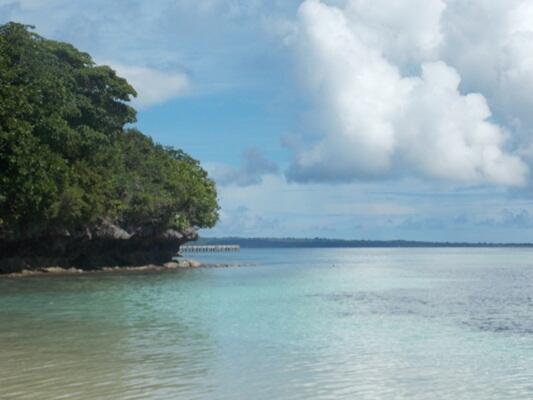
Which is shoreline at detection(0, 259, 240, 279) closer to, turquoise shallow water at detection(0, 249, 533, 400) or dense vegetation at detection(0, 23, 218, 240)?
dense vegetation at detection(0, 23, 218, 240)

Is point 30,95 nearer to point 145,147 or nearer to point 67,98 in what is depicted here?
point 67,98

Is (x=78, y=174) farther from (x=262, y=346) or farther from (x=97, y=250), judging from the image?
(x=262, y=346)

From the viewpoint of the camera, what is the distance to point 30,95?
38.1m

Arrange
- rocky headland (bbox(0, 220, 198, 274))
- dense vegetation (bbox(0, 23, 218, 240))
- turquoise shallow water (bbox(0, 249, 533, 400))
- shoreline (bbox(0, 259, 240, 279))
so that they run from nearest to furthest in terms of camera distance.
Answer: turquoise shallow water (bbox(0, 249, 533, 400)) → dense vegetation (bbox(0, 23, 218, 240)) → shoreline (bbox(0, 259, 240, 279)) → rocky headland (bbox(0, 220, 198, 274))

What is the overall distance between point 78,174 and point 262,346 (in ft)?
102

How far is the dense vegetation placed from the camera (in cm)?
3600

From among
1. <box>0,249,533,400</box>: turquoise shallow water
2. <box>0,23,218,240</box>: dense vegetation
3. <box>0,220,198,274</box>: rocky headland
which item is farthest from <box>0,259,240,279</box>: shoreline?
<box>0,249,533,400</box>: turquoise shallow water

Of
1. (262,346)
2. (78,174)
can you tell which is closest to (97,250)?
(78,174)

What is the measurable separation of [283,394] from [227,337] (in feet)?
22.2

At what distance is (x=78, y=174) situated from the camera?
45219 mm

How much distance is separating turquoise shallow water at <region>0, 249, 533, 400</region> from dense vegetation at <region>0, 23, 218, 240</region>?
748 cm

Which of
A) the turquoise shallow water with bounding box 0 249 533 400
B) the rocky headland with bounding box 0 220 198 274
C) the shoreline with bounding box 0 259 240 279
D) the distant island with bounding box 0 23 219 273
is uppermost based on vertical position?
the distant island with bounding box 0 23 219 273

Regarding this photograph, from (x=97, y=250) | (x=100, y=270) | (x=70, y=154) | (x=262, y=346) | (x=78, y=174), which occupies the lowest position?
(x=262, y=346)

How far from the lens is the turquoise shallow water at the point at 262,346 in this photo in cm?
1245
